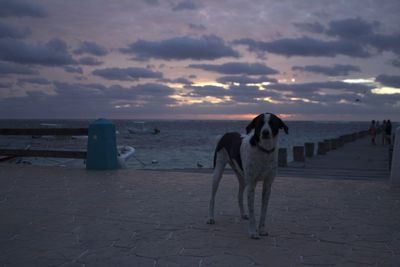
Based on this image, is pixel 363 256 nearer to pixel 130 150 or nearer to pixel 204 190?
pixel 204 190

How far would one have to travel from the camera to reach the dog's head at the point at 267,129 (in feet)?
13.0

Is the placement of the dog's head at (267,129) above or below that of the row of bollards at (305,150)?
above

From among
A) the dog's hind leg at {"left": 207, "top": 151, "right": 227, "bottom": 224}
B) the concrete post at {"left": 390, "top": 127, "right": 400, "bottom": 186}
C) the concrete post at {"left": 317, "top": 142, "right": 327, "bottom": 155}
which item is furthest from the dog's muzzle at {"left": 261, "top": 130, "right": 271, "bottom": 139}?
the concrete post at {"left": 317, "top": 142, "right": 327, "bottom": 155}

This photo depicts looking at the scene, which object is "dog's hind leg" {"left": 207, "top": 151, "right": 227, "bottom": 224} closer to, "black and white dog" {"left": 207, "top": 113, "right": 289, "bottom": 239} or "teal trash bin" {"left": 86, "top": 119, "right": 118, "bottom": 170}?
"black and white dog" {"left": 207, "top": 113, "right": 289, "bottom": 239}

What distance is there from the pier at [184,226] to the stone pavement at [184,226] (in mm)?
13

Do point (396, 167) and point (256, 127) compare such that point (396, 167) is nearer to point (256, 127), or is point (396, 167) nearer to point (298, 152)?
point (256, 127)

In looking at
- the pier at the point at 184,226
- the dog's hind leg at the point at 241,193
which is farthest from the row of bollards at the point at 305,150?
the dog's hind leg at the point at 241,193

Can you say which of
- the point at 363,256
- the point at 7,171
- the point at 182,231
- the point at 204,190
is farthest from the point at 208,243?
the point at 7,171

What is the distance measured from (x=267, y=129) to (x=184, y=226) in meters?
2.00

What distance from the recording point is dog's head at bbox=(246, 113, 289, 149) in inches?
156

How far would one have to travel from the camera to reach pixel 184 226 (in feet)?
15.8

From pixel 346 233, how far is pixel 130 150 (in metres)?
16.6

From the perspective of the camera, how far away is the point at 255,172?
4312mm

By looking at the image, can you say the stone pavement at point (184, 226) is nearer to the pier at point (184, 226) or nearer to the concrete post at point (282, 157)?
the pier at point (184, 226)
